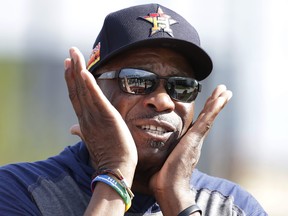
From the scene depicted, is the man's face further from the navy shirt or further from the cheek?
the navy shirt

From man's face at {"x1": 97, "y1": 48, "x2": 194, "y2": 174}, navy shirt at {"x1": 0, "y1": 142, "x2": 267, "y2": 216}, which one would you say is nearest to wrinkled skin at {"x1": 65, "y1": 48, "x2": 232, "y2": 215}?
man's face at {"x1": 97, "y1": 48, "x2": 194, "y2": 174}

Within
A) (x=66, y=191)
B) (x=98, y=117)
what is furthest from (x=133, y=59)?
(x=66, y=191)

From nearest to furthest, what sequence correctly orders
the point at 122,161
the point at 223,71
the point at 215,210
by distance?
the point at 122,161, the point at 215,210, the point at 223,71

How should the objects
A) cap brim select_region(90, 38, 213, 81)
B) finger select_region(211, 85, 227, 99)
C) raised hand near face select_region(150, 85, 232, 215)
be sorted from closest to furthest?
raised hand near face select_region(150, 85, 232, 215)
cap brim select_region(90, 38, 213, 81)
finger select_region(211, 85, 227, 99)

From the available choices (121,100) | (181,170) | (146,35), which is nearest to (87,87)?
(121,100)

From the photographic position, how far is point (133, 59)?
15.9ft

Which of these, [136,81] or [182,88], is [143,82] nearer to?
[136,81]

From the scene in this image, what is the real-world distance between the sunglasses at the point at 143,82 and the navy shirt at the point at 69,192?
1.50ft

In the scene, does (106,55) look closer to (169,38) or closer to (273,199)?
(169,38)

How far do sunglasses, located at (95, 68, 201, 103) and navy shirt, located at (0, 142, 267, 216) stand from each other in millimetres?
456

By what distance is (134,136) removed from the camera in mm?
4715

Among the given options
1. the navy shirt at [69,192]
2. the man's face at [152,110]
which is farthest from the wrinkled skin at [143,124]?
the navy shirt at [69,192]

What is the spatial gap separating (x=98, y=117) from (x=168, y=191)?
54 cm

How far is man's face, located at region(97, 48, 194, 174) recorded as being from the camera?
15.5ft
